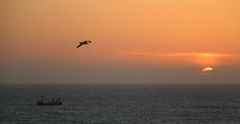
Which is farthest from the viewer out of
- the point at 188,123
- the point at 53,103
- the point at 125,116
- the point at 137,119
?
the point at 53,103

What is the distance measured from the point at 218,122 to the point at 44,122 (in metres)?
25.0

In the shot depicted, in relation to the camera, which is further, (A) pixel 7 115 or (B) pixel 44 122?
(A) pixel 7 115

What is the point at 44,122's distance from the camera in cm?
8612

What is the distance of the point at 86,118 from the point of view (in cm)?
9400

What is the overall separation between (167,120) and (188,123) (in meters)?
4.85

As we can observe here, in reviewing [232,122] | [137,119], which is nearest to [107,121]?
[137,119]

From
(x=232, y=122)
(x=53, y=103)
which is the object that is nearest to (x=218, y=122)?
(x=232, y=122)

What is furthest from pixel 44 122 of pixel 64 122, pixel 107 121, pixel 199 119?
pixel 199 119

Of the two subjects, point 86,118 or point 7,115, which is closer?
point 86,118

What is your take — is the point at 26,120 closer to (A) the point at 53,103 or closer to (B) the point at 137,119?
(B) the point at 137,119

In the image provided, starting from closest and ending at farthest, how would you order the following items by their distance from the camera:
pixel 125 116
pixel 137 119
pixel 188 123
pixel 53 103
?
pixel 188 123, pixel 137 119, pixel 125 116, pixel 53 103

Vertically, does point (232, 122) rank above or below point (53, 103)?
below

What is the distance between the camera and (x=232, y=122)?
87562 mm

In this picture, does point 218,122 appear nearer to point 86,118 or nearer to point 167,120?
point 167,120
